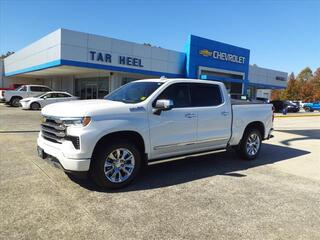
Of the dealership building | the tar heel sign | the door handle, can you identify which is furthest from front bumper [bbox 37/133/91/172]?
the tar heel sign

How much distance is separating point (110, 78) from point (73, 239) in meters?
25.6

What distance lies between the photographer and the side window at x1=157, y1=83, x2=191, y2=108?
5896 mm

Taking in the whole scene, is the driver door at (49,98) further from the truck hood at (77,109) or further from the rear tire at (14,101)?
the truck hood at (77,109)

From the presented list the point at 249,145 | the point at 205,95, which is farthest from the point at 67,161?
the point at 249,145

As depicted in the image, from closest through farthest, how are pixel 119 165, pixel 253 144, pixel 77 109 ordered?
pixel 77 109
pixel 119 165
pixel 253 144

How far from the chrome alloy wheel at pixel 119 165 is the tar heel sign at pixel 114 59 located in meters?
19.8

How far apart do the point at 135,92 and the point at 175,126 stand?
42.0 inches

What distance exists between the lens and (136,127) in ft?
17.2

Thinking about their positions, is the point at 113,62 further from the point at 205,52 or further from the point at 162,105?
the point at 162,105

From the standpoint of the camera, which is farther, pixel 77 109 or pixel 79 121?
pixel 77 109

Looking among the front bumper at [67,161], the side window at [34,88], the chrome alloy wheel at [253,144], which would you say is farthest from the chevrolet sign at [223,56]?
the front bumper at [67,161]

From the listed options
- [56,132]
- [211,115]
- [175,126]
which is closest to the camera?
[56,132]

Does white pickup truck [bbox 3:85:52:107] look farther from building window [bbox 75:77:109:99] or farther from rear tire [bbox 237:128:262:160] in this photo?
rear tire [bbox 237:128:262:160]

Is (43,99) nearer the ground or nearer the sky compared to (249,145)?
nearer the sky
